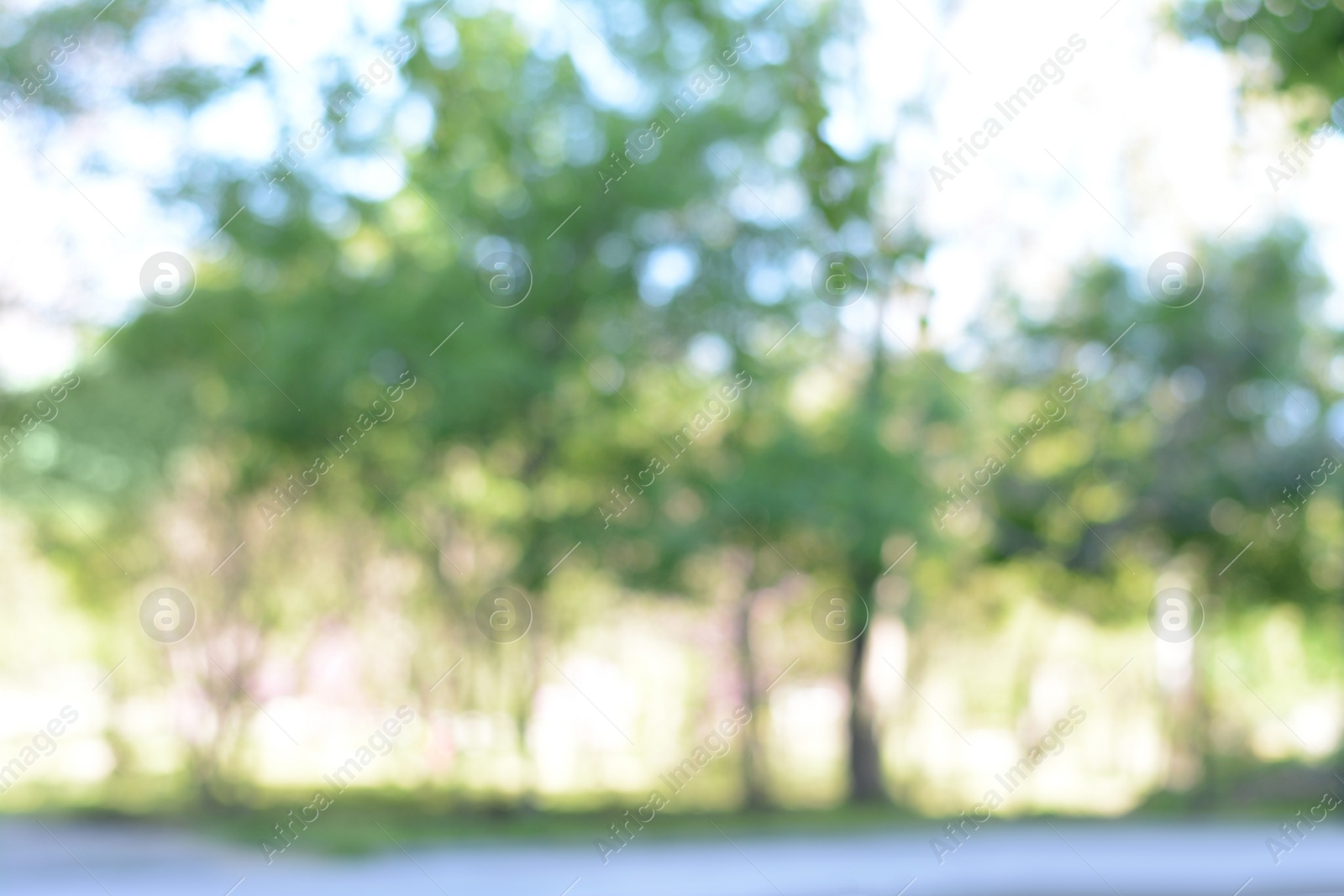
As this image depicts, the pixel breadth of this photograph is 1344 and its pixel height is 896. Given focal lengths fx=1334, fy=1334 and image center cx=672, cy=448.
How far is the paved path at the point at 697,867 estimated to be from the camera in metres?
11.9

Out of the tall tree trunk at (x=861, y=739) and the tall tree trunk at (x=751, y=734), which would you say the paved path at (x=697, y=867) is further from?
the tall tree trunk at (x=861, y=739)

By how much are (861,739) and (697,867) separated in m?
7.05

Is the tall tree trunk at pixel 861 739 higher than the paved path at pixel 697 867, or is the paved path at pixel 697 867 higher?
the tall tree trunk at pixel 861 739

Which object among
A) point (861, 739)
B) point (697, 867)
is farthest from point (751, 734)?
point (697, 867)

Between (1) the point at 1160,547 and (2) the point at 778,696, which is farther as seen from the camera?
(2) the point at 778,696

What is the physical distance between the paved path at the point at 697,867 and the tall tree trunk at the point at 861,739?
353cm

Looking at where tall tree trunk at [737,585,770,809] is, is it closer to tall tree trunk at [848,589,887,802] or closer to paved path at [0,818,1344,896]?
tall tree trunk at [848,589,887,802]

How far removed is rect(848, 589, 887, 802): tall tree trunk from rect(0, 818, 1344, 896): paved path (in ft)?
11.6

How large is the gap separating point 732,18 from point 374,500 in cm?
1123

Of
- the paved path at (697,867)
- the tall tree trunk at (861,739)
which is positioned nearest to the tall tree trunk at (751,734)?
the tall tree trunk at (861,739)

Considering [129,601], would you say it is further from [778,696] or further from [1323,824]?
[1323,824]

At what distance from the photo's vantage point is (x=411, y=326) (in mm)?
15047

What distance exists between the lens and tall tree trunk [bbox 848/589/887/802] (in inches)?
782

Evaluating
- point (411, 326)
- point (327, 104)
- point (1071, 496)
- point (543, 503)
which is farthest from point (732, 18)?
point (1071, 496)
